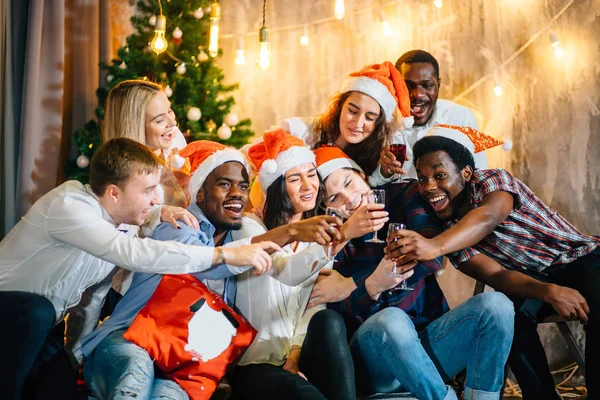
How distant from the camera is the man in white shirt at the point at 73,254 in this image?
2330 millimetres

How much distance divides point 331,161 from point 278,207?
0.35 m

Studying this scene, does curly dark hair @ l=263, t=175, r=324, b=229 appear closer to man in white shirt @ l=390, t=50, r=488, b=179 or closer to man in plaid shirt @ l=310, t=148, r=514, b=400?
man in plaid shirt @ l=310, t=148, r=514, b=400

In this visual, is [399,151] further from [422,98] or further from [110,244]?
[110,244]

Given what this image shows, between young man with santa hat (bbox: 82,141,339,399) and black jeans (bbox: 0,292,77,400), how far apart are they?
6.0 inches

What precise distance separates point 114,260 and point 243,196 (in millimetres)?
753

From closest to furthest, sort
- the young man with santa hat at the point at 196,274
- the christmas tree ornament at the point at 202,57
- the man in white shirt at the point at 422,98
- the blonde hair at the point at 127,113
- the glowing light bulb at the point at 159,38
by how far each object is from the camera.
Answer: the young man with santa hat at the point at 196,274 < the blonde hair at the point at 127,113 < the man in white shirt at the point at 422,98 < the glowing light bulb at the point at 159,38 < the christmas tree ornament at the point at 202,57

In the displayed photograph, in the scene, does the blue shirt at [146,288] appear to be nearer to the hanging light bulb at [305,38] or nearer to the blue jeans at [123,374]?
the blue jeans at [123,374]

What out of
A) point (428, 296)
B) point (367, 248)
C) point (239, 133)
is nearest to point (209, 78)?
point (239, 133)

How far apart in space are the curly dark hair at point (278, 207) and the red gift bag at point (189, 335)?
609 millimetres

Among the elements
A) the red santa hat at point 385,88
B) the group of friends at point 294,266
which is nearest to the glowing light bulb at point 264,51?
the red santa hat at point 385,88

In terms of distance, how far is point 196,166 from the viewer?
3160 mm

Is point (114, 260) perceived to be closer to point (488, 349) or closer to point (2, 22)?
point (488, 349)

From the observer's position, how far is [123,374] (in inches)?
93.0

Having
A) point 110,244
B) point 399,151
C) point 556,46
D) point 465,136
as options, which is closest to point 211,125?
point 399,151
